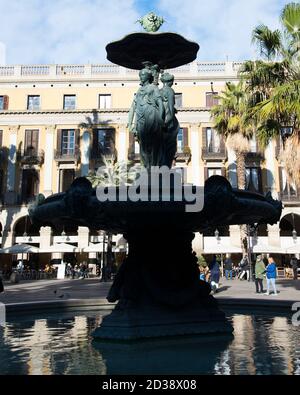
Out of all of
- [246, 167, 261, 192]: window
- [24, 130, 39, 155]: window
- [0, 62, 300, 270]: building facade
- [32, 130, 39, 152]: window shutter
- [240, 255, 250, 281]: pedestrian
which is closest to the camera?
[240, 255, 250, 281]: pedestrian

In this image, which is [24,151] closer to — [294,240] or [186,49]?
[294,240]

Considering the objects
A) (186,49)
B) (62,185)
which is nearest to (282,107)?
(186,49)

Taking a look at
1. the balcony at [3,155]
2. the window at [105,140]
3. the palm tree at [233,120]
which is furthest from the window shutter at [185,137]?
the balcony at [3,155]

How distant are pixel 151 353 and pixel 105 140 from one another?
36861 millimetres

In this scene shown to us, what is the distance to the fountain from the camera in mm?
5848

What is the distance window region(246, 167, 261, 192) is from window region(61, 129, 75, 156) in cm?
1537

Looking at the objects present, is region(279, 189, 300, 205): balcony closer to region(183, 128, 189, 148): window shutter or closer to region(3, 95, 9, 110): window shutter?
region(183, 128, 189, 148): window shutter

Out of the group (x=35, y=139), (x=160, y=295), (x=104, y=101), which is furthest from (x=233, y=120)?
(x=160, y=295)

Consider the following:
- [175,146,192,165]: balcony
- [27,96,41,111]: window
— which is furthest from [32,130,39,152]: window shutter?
[175,146,192,165]: balcony

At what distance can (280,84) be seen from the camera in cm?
1622

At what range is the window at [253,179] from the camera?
40031 mm

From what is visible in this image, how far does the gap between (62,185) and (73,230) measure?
4068 millimetres

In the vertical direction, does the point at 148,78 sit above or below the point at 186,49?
below
